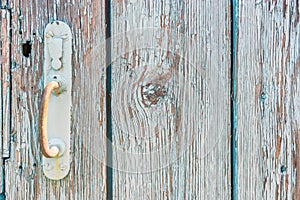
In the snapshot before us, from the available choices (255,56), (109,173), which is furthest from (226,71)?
(109,173)

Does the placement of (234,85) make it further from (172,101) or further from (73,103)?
(73,103)

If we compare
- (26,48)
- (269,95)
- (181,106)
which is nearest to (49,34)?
(26,48)

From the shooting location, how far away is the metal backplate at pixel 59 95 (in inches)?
31.4

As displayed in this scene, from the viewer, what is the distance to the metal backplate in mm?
798

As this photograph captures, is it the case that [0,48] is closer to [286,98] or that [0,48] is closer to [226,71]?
[226,71]

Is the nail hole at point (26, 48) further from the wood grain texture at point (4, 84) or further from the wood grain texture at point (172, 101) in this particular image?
the wood grain texture at point (172, 101)

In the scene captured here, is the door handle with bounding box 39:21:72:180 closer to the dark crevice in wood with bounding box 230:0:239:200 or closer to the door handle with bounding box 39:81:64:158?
the door handle with bounding box 39:81:64:158

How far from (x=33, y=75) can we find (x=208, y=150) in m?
0.37

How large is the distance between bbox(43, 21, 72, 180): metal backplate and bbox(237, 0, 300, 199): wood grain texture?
33 cm

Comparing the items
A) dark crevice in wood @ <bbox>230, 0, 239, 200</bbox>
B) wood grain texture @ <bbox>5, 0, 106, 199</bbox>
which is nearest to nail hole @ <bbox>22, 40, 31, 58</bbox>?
wood grain texture @ <bbox>5, 0, 106, 199</bbox>

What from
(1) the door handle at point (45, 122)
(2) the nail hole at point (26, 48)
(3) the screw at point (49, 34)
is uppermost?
(3) the screw at point (49, 34)

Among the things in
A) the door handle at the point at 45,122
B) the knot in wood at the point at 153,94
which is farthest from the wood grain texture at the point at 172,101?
the door handle at the point at 45,122

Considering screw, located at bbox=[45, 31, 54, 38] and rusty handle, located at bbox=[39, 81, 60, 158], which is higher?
screw, located at bbox=[45, 31, 54, 38]

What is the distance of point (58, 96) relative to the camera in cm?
80
